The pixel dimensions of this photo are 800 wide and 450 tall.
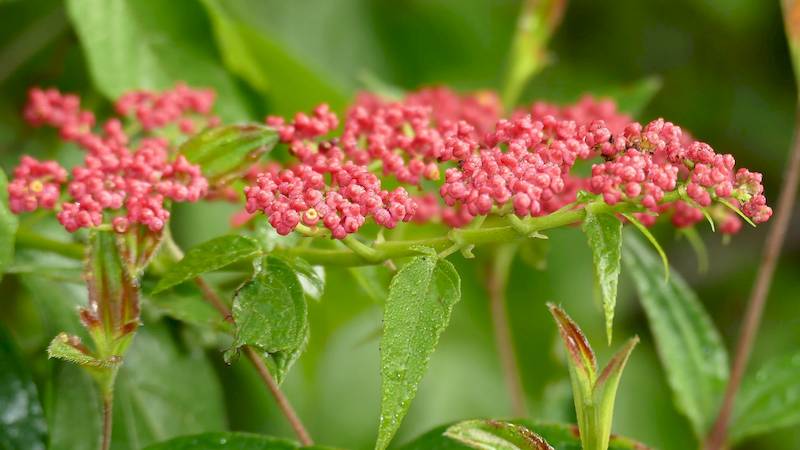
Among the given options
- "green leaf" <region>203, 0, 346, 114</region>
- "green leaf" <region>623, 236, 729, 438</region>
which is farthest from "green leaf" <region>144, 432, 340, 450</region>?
"green leaf" <region>203, 0, 346, 114</region>

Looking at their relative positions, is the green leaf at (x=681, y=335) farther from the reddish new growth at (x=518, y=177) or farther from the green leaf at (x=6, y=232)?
the green leaf at (x=6, y=232)

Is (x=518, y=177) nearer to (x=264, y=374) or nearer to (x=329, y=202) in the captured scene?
(x=329, y=202)

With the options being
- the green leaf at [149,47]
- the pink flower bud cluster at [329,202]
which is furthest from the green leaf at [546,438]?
the green leaf at [149,47]

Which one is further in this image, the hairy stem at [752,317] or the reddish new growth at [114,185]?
the hairy stem at [752,317]

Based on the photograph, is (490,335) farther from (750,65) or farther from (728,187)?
(728,187)

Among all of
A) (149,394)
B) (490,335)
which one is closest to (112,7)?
(149,394)

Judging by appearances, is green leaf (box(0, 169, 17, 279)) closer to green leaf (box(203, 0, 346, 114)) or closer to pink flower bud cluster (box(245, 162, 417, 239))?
pink flower bud cluster (box(245, 162, 417, 239))
